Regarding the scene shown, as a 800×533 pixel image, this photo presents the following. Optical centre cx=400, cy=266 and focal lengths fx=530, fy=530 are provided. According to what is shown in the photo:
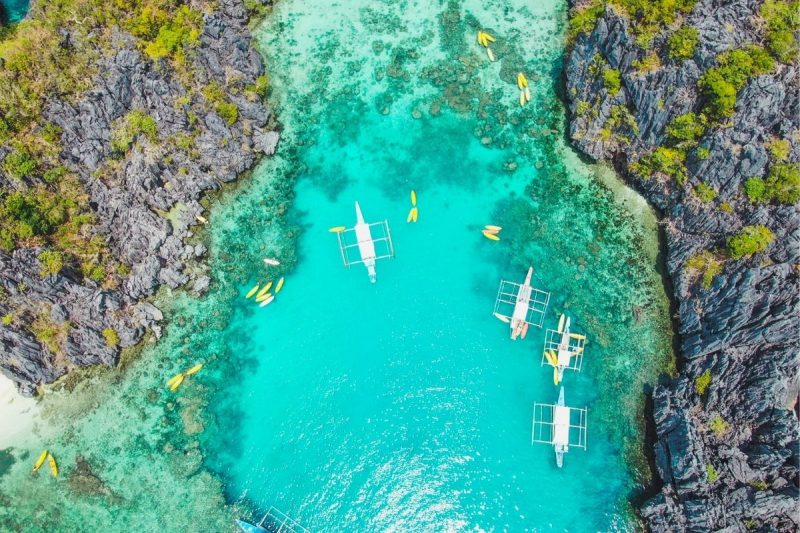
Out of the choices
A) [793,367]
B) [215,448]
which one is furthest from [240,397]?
[793,367]

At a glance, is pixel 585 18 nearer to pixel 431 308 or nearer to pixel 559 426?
pixel 431 308

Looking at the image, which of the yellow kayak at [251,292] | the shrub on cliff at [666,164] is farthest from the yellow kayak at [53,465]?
the shrub on cliff at [666,164]

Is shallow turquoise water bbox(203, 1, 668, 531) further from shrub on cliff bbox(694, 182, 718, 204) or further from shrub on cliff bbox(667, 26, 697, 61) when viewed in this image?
shrub on cliff bbox(667, 26, 697, 61)

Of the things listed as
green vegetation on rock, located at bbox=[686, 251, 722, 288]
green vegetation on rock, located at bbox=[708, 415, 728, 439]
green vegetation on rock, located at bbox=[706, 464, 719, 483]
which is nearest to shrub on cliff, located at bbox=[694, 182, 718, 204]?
green vegetation on rock, located at bbox=[686, 251, 722, 288]

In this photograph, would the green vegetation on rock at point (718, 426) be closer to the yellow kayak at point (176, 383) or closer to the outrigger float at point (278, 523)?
the outrigger float at point (278, 523)

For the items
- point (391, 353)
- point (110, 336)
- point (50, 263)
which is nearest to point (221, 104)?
point (50, 263)

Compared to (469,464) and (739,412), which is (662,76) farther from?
(469,464)
